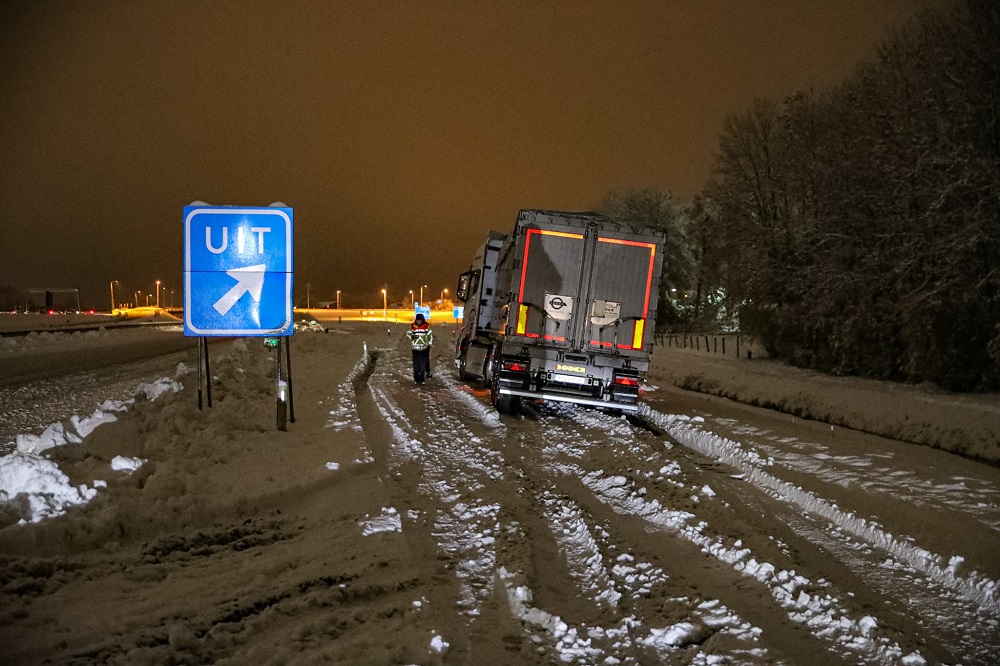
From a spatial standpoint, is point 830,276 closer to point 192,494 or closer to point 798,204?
point 798,204

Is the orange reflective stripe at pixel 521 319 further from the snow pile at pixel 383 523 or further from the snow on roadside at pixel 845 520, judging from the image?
the snow pile at pixel 383 523

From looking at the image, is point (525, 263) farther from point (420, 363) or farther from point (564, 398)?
point (420, 363)

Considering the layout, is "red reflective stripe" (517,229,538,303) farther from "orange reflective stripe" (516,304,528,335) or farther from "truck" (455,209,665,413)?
"orange reflective stripe" (516,304,528,335)

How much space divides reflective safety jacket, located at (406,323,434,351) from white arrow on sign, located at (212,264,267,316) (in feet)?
24.8

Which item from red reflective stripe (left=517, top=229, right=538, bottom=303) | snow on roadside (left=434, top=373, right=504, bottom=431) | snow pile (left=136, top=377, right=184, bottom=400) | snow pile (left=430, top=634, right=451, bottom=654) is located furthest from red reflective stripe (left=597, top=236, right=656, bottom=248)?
snow pile (left=430, top=634, right=451, bottom=654)

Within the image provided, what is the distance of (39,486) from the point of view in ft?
21.7

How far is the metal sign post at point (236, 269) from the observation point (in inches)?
380

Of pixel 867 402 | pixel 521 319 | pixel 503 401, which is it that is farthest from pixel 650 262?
pixel 867 402

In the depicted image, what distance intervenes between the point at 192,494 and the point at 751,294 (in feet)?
89.7

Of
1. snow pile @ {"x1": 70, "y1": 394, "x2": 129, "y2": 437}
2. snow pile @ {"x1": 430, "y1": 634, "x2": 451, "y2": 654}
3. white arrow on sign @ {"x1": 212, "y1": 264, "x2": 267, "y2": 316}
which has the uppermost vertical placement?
white arrow on sign @ {"x1": 212, "y1": 264, "x2": 267, "y2": 316}

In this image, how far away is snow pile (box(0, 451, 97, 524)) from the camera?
6391 mm

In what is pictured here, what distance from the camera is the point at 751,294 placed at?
99.9ft

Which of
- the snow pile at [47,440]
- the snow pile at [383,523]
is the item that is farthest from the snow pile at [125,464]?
the snow pile at [383,523]

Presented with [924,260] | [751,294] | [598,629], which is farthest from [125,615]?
[751,294]
